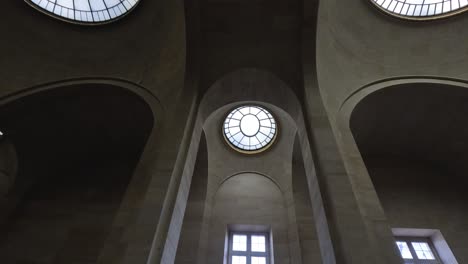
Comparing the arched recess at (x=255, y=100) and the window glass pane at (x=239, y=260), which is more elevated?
the arched recess at (x=255, y=100)

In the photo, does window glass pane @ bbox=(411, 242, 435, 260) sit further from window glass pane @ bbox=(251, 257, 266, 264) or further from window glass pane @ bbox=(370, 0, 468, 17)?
window glass pane @ bbox=(370, 0, 468, 17)

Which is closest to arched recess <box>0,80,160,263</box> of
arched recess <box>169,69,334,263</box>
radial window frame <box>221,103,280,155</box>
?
arched recess <box>169,69,334,263</box>

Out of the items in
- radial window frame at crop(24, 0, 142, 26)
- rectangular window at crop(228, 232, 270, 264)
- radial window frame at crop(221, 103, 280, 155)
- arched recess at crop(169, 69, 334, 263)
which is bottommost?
rectangular window at crop(228, 232, 270, 264)

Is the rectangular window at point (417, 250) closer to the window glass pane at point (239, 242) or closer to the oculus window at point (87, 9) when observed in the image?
the window glass pane at point (239, 242)

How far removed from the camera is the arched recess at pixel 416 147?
813 centimetres

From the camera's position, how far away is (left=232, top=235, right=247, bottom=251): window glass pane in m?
9.41

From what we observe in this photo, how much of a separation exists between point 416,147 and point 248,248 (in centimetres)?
783

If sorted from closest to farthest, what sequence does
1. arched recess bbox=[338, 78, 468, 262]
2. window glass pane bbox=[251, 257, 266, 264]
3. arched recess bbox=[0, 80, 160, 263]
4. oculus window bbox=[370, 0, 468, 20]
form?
arched recess bbox=[338, 78, 468, 262] → oculus window bbox=[370, 0, 468, 20] → arched recess bbox=[0, 80, 160, 263] → window glass pane bbox=[251, 257, 266, 264]

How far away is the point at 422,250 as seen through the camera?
8945 millimetres

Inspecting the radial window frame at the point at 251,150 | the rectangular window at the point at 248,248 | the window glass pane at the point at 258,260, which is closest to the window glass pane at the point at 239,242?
the rectangular window at the point at 248,248

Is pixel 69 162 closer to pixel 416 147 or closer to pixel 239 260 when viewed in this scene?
pixel 239 260

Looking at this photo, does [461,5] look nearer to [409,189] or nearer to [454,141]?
[454,141]

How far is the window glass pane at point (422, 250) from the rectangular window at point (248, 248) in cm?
504

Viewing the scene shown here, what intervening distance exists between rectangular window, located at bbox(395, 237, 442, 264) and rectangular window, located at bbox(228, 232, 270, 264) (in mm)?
4460
